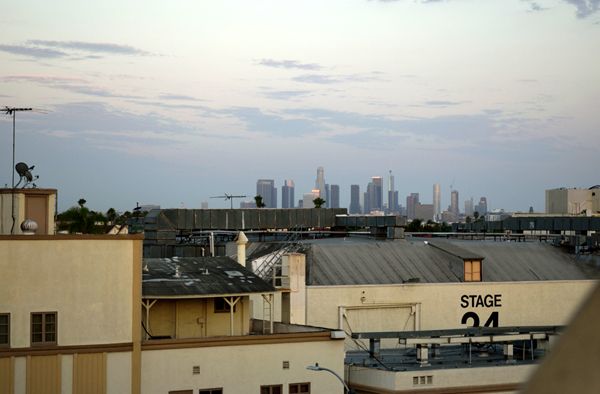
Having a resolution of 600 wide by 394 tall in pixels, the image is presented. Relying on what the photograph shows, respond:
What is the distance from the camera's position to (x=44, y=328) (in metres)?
35.5

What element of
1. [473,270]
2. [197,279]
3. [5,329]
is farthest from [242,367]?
[473,270]

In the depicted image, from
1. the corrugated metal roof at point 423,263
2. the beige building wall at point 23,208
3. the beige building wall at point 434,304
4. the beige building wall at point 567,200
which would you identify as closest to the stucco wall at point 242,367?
the beige building wall at point 23,208

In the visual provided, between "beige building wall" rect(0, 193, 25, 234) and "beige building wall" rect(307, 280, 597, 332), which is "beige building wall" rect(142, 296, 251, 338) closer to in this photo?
"beige building wall" rect(0, 193, 25, 234)

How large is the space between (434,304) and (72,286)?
100 ft

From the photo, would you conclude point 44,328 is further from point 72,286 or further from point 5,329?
point 72,286

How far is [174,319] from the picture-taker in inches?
1582

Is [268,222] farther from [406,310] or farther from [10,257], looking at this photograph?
[10,257]

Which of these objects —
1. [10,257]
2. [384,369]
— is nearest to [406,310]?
[384,369]

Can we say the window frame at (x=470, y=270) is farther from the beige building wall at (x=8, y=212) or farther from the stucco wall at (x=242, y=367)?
the beige building wall at (x=8, y=212)

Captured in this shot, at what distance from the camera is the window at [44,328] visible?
35312mm

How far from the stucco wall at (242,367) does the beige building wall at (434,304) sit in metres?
17.4

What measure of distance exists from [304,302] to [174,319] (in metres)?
17.7

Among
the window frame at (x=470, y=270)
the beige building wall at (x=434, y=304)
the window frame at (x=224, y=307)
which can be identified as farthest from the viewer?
the window frame at (x=470, y=270)

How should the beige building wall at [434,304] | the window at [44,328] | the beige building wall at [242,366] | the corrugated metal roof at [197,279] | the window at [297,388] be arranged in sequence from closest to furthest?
the window at [44,328] → the beige building wall at [242,366] → the window at [297,388] → the corrugated metal roof at [197,279] → the beige building wall at [434,304]
